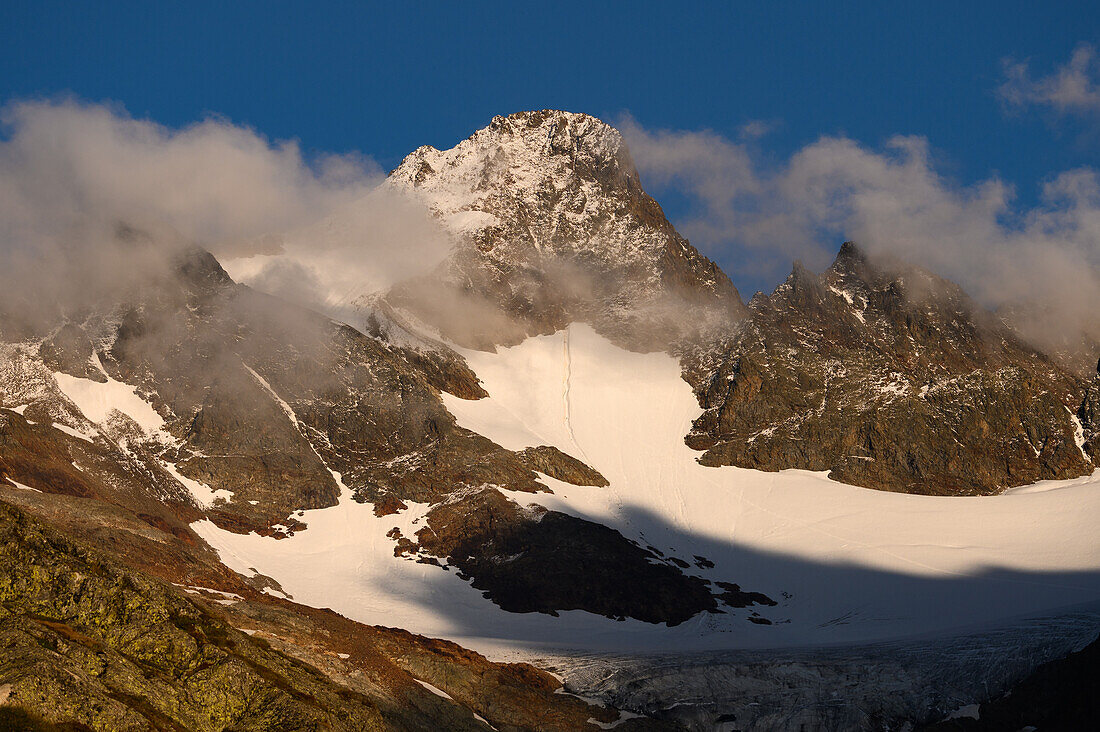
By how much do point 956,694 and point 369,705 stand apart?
64937mm

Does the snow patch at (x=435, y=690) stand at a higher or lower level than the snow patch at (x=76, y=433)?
lower

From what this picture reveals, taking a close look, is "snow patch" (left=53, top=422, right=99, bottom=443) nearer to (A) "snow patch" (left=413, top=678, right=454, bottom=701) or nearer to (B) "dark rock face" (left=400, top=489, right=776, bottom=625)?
(B) "dark rock face" (left=400, top=489, right=776, bottom=625)

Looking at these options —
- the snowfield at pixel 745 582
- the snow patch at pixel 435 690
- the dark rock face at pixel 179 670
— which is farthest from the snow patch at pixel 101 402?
the snow patch at pixel 435 690

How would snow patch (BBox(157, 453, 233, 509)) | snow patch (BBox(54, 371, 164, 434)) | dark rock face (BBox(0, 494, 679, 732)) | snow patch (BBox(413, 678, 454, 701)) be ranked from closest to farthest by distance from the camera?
1. dark rock face (BBox(0, 494, 679, 732))
2. snow patch (BBox(413, 678, 454, 701))
3. snow patch (BBox(157, 453, 233, 509))
4. snow patch (BBox(54, 371, 164, 434))

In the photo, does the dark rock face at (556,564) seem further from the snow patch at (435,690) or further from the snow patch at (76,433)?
the snow patch at (435,690)

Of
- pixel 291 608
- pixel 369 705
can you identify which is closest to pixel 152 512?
pixel 291 608

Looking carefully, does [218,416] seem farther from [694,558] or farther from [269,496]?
[694,558]

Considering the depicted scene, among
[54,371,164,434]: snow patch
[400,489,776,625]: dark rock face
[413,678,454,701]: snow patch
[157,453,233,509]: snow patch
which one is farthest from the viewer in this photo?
[54,371,164,434]: snow patch

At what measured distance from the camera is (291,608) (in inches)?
5123

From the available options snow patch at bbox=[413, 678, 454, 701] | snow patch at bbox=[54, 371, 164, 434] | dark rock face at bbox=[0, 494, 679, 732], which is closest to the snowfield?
snow patch at bbox=[413, 678, 454, 701]

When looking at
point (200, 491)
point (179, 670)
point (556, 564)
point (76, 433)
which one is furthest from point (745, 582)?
point (179, 670)

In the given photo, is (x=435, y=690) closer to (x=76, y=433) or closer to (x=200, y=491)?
(x=200, y=491)

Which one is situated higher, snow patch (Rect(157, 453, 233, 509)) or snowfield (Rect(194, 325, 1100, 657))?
snow patch (Rect(157, 453, 233, 509))

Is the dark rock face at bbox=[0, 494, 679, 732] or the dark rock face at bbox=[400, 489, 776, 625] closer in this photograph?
the dark rock face at bbox=[0, 494, 679, 732]
